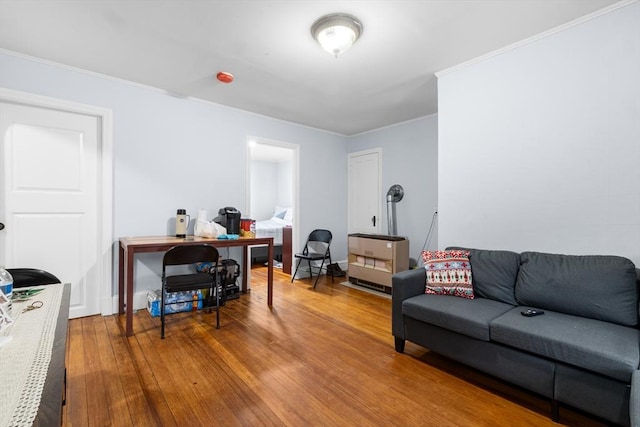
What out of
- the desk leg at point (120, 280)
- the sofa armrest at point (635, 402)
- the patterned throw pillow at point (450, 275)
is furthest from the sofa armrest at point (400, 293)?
the desk leg at point (120, 280)

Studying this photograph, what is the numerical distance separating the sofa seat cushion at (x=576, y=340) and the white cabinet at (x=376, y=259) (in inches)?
86.0

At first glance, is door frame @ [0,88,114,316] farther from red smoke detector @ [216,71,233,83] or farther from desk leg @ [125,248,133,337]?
red smoke detector @ [216,71,233,83]

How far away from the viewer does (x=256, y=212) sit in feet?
26.6

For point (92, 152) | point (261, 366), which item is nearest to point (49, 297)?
point (261, 366)

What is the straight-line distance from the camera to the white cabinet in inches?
165

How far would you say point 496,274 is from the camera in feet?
7.91

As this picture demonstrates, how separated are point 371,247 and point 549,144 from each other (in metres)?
2.53

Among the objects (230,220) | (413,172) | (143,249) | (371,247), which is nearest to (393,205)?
(413,172)

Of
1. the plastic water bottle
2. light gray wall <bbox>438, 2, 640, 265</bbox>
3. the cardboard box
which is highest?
light gray wall <bbox>438, 2, 640, 265</bbox>

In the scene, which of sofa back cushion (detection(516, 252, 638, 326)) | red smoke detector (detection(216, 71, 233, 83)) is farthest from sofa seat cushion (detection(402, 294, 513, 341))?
red smoke detector (detection(216, 71, 233, 83))

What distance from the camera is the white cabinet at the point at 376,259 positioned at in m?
4.20

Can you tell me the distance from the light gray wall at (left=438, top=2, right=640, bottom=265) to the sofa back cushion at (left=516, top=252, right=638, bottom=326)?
205 millimetres

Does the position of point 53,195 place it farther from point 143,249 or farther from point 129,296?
point 129,296

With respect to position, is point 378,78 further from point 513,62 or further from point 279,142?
point 279,142
